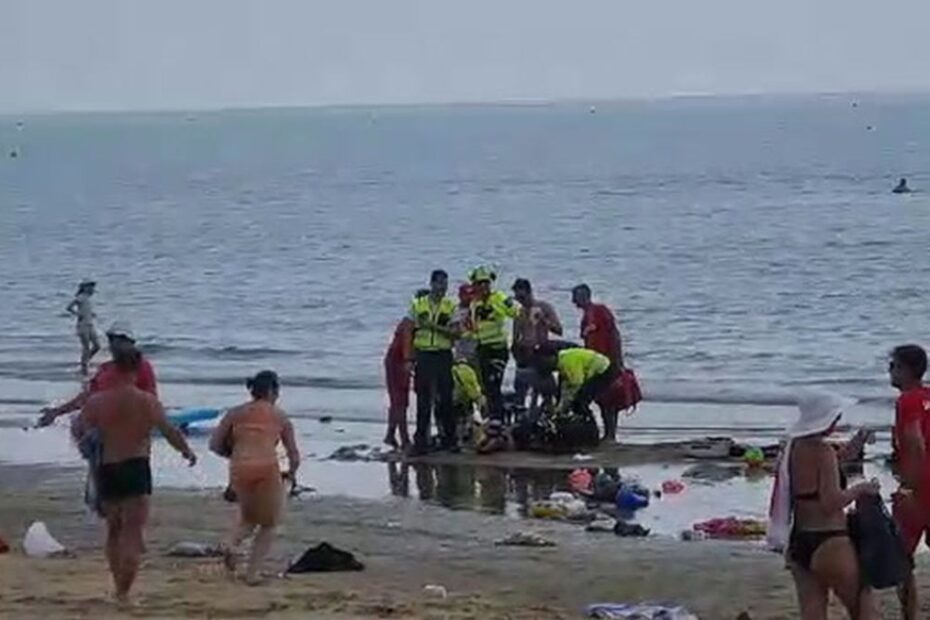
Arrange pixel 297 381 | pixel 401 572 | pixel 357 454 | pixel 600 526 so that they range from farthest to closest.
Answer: pixel 297 381 < pixel 357 454 < pixel 600 526 < pixel 401 572

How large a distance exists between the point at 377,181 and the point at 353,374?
98.9 m

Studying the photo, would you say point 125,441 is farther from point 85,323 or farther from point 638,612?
point 85,323

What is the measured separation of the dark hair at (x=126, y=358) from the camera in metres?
13.3

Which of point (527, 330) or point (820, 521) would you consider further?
point (527, 330)

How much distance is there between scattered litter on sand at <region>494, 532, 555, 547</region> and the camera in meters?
17.2

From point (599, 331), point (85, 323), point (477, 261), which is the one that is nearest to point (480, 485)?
point (599, 331)

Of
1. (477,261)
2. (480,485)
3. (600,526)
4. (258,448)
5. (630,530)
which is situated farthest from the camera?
(477,261)

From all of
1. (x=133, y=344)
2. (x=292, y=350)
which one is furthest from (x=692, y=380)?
(x=133, y=344)

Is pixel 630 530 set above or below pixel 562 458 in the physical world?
below

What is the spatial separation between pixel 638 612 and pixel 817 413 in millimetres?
3666

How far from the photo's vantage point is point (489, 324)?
21625mm

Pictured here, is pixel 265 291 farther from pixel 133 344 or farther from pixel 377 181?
pixel 377 181

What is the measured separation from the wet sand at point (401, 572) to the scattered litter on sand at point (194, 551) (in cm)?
14

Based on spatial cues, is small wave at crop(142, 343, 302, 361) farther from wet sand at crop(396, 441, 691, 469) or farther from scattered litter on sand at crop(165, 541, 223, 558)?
scattered litter on sand at crop(165, 541, 223, 558)
